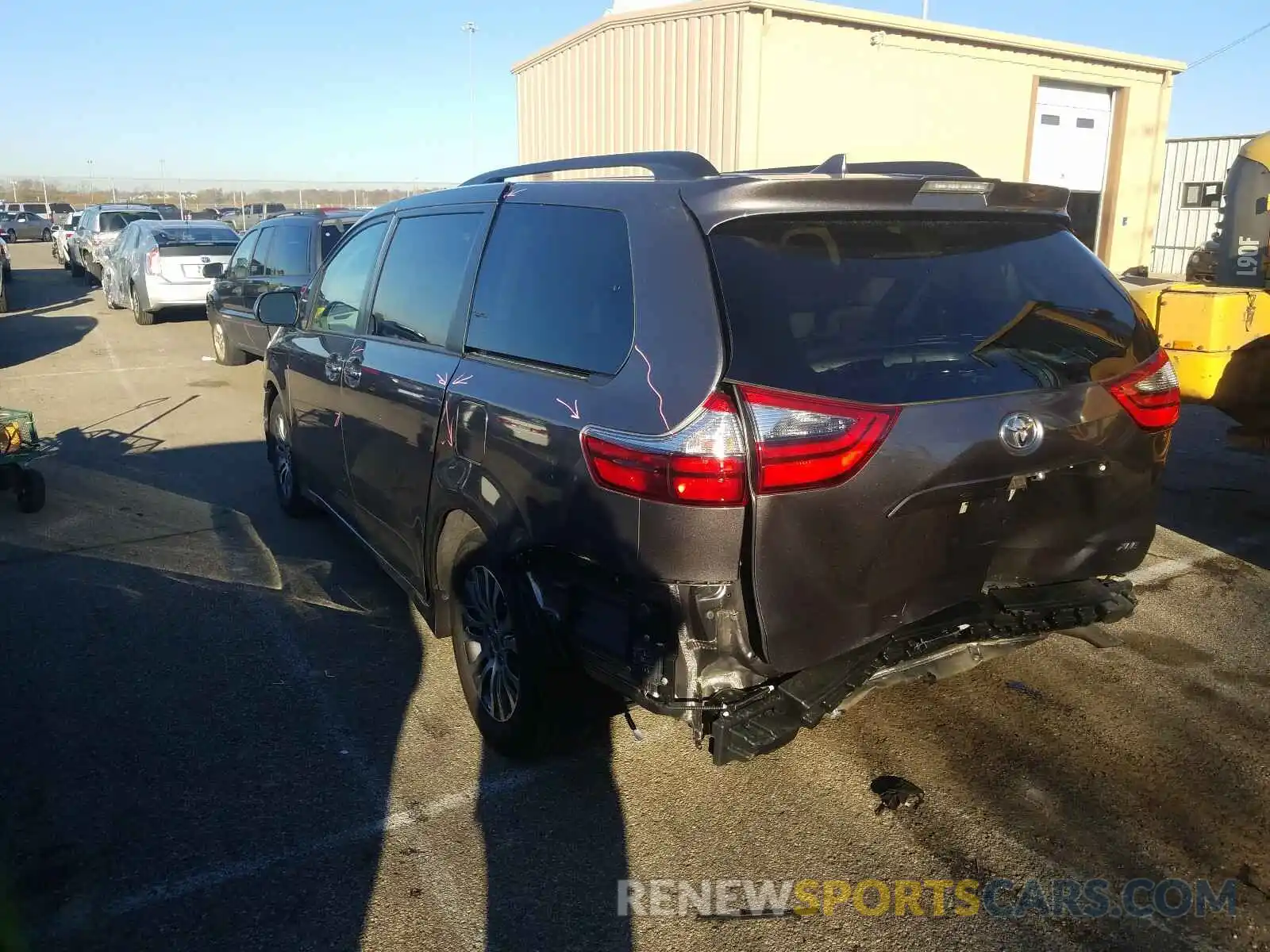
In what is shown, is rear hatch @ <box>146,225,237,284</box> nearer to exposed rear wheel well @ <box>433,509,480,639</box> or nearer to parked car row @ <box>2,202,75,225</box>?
exposed rear wheel well @ <box>433,509,480,639</box>

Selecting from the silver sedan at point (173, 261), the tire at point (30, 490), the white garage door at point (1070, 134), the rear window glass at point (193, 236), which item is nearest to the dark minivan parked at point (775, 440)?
the tire at point (30, 490)

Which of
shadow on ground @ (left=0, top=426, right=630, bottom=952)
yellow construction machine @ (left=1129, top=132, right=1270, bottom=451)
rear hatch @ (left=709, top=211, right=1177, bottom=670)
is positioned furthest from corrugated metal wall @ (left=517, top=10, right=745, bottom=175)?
rear hatch @ (left=709, top=211, right=1177, bottom=670)

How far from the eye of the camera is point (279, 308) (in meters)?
5.56

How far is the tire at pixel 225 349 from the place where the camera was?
1181cm

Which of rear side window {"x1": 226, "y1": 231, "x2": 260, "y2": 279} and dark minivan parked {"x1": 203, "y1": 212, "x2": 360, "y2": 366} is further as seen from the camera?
rear side window {"x1": 226, "y1": 231, "x2": 260, "y2": 279}

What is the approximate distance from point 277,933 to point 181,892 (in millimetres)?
372

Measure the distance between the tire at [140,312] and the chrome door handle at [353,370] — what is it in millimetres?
13165

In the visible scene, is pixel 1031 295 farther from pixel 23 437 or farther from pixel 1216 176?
pixel 1216 176

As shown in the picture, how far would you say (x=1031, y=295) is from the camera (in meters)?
3.09

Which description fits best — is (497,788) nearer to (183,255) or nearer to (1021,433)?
(1021,433)

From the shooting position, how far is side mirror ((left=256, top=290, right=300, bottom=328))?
555cm

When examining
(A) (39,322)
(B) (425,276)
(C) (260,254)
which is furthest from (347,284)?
(A) (39,322)

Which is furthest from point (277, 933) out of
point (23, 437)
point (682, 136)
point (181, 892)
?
point (682, 136)

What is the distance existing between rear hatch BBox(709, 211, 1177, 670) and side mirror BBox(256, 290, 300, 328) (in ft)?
11.9
